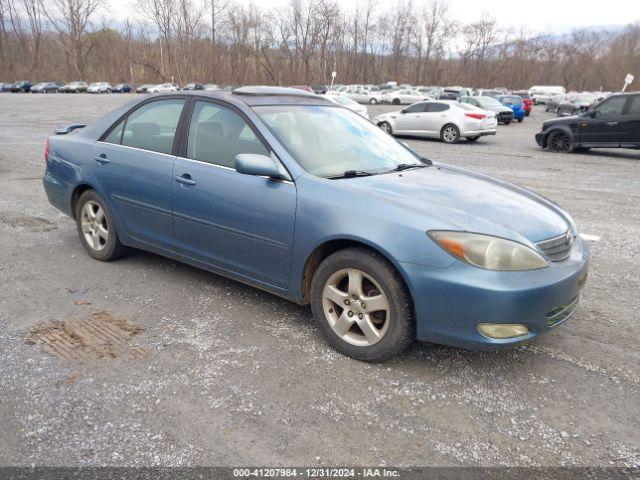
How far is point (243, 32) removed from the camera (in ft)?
269

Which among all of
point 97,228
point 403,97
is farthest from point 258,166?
point 403,97

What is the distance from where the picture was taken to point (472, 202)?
3270 millimetres

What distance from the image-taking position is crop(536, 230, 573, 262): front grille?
3.02m

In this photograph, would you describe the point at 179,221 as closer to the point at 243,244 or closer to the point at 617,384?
the point at 243,244

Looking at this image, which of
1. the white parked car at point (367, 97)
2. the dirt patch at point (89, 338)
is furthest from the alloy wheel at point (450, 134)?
the white parked car at point (367, 97)

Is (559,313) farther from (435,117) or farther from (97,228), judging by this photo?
(435,117)

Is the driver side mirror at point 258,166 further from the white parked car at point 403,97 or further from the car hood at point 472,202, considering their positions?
the white parked car at point 403,97

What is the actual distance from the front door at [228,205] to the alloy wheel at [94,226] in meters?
1.13

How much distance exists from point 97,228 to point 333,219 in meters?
2.76

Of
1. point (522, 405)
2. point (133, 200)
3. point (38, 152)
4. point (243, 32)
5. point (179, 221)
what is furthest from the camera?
point (243, 32)

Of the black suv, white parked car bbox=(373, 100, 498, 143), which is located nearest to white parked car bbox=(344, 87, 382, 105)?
white parked car bbox=(373, 100, 498, 143)

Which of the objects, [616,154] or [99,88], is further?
[99,88]

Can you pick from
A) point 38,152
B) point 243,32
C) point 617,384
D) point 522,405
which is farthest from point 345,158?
point 243,32

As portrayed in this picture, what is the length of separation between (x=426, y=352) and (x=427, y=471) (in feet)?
3.57
